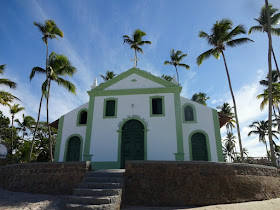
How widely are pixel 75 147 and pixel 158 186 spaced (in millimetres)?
9201

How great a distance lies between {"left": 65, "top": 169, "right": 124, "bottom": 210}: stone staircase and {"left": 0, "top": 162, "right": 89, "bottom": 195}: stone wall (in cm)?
49

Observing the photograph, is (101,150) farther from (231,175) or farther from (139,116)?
(231,175)

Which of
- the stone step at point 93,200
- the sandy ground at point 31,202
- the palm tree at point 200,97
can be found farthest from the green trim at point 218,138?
the palm tree at point 200,97

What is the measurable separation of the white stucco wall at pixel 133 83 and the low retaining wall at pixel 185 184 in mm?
7837

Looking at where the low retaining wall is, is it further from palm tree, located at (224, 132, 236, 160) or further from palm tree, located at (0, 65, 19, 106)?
palm tree, located at (224, 132, 236, 160)

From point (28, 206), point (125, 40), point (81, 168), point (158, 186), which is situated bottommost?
point (28, 206)

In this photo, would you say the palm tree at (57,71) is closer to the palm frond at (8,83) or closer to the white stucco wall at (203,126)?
the palm frond at (8,83)

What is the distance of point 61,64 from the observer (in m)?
16.8

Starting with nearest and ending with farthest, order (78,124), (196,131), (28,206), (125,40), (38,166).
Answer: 1. (28,206)
2. (38,166)
3. (196,131)
4. (78,124)
5. (125,40)

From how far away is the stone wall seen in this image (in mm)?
6535

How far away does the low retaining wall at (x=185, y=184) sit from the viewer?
5.98m

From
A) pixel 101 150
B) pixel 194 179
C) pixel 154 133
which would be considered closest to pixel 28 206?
pixel 194 179

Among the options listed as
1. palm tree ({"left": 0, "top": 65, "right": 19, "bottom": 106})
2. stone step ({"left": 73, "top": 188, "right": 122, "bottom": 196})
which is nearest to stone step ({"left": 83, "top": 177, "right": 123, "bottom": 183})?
stone step ({"left": 73, "top": 188, "right": 122, "bottom": 196})

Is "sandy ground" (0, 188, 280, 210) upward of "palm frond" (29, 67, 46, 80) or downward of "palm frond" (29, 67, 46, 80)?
downward
